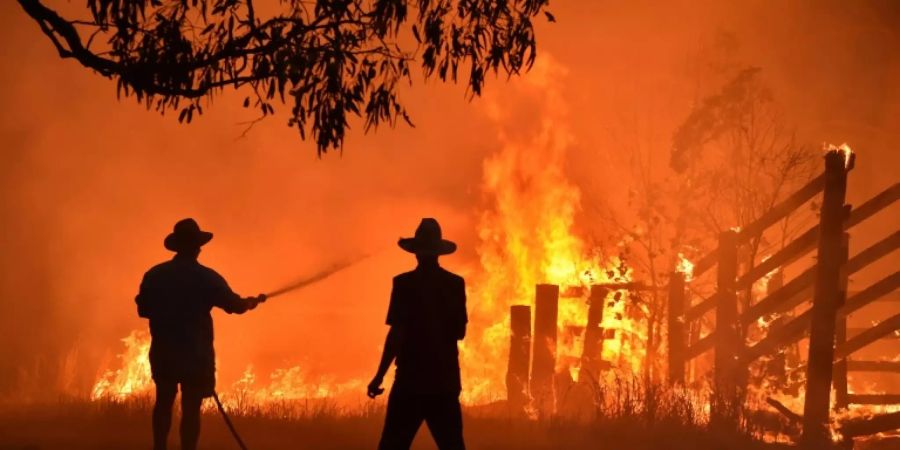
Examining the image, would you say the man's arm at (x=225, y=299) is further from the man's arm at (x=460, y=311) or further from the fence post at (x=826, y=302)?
the fence post at (x=826, y=302)

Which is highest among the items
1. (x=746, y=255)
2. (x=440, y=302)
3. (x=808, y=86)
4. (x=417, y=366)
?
(x=808, y=86)

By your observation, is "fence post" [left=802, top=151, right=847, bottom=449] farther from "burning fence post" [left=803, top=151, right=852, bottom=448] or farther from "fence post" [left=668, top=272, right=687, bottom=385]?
"fence post" [left=668, top=272, right=687, bottom=385]

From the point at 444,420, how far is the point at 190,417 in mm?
2543

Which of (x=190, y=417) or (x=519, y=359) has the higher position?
(x=519, y=359)

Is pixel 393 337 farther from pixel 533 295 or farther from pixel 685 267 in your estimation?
pixel 533 295

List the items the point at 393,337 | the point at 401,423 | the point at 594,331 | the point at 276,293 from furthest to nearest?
the point at 594,331
the point at 276,293
the point at 393,337
the point at 401,423

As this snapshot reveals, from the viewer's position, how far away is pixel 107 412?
39.6ft

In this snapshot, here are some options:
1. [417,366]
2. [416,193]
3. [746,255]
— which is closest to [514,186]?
[746,255]

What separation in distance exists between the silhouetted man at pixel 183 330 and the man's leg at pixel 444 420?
2179 mm

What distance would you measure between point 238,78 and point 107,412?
5176 millimetres

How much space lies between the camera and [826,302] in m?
11.8

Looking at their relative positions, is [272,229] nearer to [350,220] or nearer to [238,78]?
[350,220]

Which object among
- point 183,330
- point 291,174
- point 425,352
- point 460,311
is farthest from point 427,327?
point 291,174

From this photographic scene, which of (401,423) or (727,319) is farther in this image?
(727,319)
